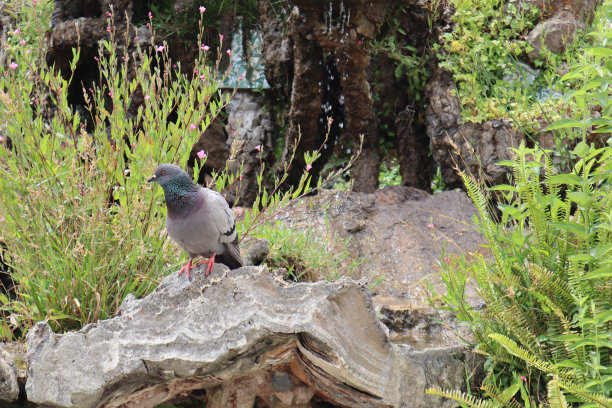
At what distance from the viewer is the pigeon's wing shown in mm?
2701

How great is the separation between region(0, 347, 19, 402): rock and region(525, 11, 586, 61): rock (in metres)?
5.39

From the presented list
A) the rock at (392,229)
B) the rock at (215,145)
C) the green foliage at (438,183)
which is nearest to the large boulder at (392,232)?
the rock at (392,229)

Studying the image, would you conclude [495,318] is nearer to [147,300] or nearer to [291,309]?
[291,309]

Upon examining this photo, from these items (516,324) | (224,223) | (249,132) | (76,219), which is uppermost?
(224,223)

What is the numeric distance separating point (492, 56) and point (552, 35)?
599 mm

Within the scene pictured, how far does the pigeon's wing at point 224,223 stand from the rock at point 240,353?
0.25 meters

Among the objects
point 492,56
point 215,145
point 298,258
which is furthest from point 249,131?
point 298,258

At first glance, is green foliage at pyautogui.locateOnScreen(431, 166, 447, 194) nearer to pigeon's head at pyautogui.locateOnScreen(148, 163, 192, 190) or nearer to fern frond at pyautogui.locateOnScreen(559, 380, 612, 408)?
pigeon's head at pyautogui.locateOnScreen(148, 163, 192, 190)

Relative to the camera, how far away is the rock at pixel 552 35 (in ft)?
19.4

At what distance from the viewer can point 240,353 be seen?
7.46 feet

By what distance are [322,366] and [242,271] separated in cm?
49

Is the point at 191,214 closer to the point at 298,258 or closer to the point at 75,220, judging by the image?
the point at 75,220

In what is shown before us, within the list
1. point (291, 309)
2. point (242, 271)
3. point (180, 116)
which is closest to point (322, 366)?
point (291, 309)

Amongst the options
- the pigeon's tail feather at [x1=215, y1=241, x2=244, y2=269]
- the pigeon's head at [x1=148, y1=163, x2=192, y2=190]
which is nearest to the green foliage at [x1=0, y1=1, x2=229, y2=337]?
the pigeon's head at [x1=148, y1=163, x2=192, y2=190]
